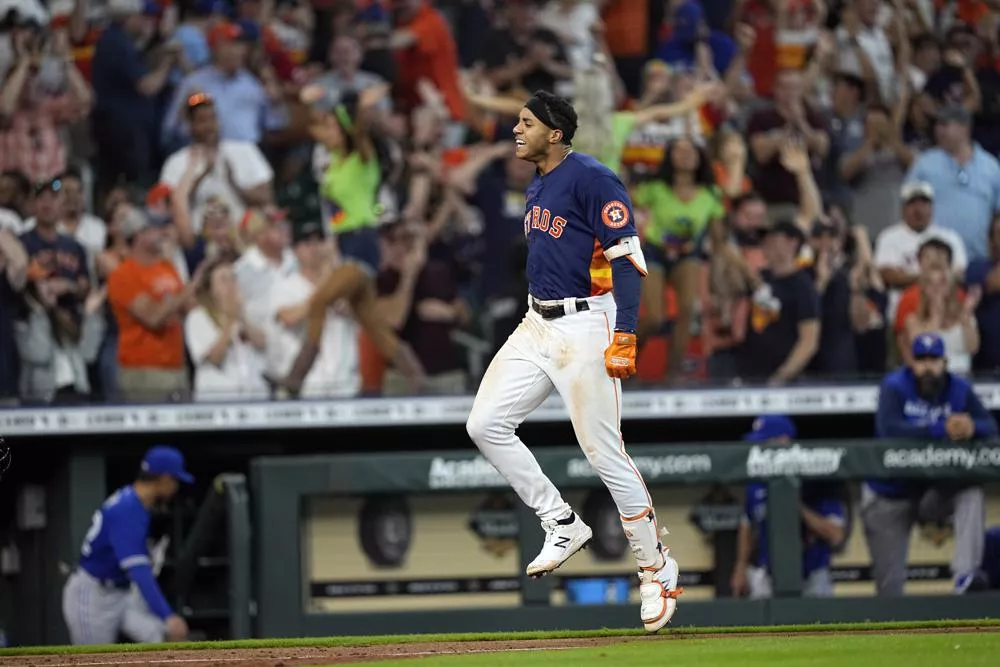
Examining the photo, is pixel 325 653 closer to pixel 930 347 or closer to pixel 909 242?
pixel 930 347

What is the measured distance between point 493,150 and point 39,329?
10.9ft

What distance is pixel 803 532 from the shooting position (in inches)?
417

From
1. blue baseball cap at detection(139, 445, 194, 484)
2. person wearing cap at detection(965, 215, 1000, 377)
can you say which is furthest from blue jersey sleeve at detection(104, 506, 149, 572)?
person wearing cap at detection(965, 215, 1000, 377)

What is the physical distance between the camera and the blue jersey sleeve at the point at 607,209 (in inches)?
260

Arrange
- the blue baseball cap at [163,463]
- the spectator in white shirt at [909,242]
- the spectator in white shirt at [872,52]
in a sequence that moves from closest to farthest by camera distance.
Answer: the blue baseball cap at [163,463] → the spectator in white shirt at [909,242] → the spectator in white shirt at [872,52]

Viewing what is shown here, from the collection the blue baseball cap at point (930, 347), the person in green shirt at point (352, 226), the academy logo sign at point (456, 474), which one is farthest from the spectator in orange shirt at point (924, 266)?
the person in green shirt at point (352, 226)

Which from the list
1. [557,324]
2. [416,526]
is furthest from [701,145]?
[557,324]

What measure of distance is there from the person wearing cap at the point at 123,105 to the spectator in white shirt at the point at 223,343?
1.16 metres

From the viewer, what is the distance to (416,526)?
10.7 meters

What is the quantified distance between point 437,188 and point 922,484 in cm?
384

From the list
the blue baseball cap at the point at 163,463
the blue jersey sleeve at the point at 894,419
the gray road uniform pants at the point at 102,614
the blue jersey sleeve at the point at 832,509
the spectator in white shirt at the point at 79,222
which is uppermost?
the spectator in white shirt at the point at 79,222

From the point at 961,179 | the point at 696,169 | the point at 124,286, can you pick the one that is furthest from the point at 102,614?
the point at 961,179

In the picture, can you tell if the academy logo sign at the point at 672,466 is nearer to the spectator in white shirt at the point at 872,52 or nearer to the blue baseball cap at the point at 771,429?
the blue baseball cap at the point at 771,429

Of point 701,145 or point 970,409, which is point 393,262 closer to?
point 701,145
